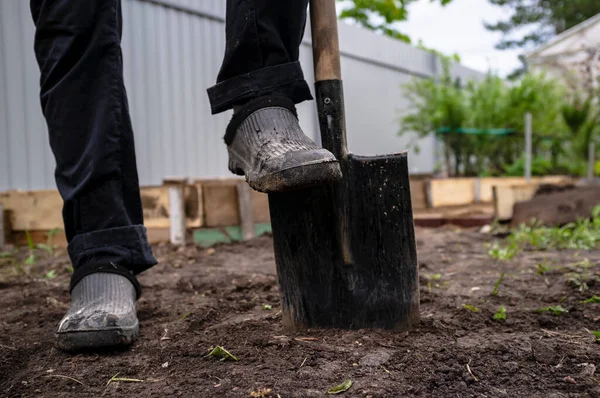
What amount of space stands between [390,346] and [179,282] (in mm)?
1087

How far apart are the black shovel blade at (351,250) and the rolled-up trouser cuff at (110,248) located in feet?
1.30

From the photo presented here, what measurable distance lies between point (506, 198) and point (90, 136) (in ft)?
11.9

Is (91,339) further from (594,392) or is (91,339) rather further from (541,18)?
(541,18)

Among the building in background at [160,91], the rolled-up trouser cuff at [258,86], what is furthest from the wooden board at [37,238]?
the rolled-up trouser cuff at [258,86]

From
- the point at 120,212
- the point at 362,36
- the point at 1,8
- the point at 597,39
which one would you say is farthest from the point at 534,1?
the point at 120,212

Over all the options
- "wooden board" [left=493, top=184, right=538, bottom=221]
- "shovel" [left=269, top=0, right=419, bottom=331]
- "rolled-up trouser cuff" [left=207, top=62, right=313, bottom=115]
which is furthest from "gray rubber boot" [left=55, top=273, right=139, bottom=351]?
"wooden board" [left=493, top=184, right=538, bottom=221]

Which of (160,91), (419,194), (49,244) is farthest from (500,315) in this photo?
(419,194)

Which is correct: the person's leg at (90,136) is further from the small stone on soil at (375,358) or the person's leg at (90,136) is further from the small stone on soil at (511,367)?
the small stone on soil at (511,367)

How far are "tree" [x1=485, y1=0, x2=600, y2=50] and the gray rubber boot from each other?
2335 centimetres

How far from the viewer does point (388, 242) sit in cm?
140

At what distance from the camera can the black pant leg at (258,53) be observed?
1362 mm

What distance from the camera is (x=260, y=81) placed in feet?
4.55

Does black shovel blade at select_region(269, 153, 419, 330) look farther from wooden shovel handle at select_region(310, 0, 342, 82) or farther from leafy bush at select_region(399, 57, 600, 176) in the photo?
leafy bush at select_region(399, 57, 600, 176)

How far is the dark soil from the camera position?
1044 mm
